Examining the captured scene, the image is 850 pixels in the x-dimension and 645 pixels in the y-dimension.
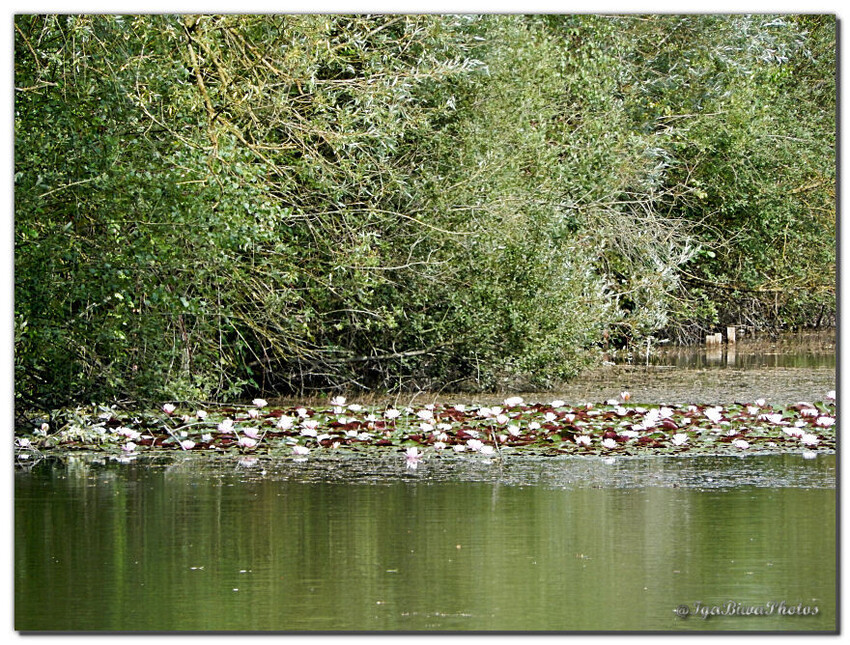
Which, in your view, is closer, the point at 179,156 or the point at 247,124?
the point at 179,156

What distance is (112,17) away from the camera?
6.73 meters

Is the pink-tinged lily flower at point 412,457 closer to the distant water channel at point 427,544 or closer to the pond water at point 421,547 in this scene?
the distant water channel at point 427,544

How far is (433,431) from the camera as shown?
7.59 meters

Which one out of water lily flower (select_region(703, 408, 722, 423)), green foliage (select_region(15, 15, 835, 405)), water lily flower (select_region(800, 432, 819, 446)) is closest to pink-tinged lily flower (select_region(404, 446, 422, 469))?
green foliage (select_region(15, 15, 835, 405))

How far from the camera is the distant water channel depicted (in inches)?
176

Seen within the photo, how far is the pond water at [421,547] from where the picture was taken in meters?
4.47

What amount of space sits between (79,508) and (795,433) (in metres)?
3.75

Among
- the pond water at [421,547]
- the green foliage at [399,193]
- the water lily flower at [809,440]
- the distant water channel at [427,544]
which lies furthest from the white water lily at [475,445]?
the water lily flower at [809,440]

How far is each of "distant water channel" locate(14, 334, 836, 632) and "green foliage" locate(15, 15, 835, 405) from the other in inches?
41.7

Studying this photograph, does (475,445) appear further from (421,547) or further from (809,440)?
(421,547)

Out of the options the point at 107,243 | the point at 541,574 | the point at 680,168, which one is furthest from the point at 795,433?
the point at 680,168

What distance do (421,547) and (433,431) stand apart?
98.7 inches

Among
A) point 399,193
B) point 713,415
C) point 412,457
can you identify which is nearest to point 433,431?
point 412,457

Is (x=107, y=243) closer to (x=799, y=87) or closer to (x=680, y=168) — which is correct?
(x=799, y=87)
